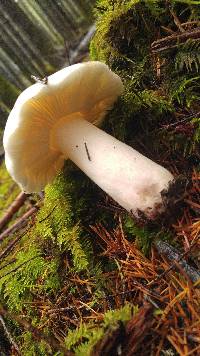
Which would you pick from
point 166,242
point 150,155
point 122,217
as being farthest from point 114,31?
point 166,242

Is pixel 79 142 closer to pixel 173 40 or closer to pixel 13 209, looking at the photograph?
pixel 173 40

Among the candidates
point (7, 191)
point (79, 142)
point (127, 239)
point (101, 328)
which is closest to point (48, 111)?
point (79, 142)

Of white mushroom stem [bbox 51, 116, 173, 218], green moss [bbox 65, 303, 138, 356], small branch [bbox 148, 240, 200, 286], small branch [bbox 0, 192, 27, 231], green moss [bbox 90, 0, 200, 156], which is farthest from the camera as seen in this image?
small branch [bbox 0, 192, 27, 231]

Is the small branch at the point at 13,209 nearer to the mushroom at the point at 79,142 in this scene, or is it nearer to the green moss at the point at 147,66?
the mushroom at the point at 79,142

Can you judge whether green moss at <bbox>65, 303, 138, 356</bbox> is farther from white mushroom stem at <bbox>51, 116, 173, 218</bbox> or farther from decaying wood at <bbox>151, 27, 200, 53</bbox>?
decaying wood at <bbox>151, 27, 200, 53</bbox>

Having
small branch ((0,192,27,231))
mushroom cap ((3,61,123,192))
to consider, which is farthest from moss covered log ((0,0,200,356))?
small branch ((0,192,27,231))
